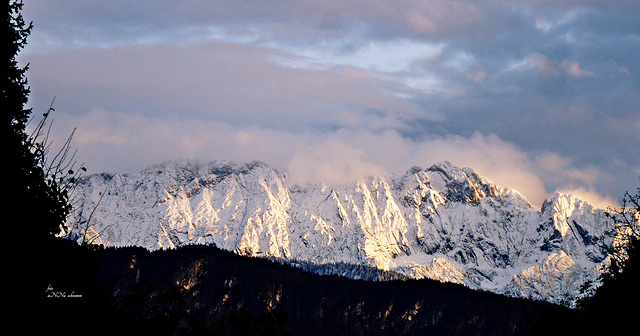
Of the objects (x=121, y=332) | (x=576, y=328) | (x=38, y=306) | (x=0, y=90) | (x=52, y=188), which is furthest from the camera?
(x=576, y=328)

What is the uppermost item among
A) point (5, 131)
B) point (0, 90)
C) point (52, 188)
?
point (0, 90)

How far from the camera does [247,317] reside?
19.9 metres

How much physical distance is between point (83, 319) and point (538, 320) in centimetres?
2437

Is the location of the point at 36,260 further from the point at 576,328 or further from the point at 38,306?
the point at 576,328

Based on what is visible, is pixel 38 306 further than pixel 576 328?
No

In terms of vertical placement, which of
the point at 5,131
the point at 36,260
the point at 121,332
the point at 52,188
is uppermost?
the point at 5,131

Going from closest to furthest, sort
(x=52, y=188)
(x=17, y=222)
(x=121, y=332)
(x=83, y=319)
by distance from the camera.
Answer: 1. (x=121, y=332)
2. (x=83, y=319)
3. (x=17, y=222)
4. (x=52, y=188)

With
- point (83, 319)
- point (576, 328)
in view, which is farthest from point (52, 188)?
point (576, 328)

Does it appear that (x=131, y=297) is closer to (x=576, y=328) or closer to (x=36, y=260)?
(x=36, y=260)

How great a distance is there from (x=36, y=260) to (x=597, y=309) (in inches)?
1184

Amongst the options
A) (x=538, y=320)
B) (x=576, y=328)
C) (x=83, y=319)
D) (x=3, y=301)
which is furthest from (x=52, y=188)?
(x=576, y=328)

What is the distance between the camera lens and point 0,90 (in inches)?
1071

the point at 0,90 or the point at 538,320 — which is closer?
the point at 0,90

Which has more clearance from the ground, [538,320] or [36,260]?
[538,320]
